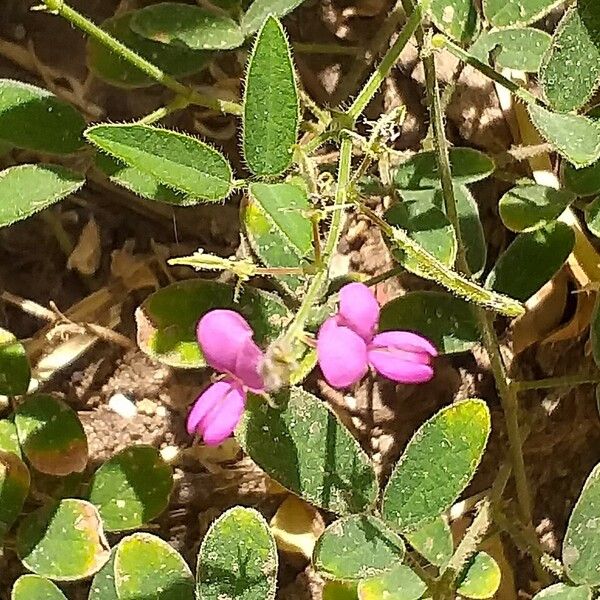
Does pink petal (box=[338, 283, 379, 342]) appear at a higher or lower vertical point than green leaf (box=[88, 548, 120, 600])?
higher

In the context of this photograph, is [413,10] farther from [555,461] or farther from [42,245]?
[555,461]

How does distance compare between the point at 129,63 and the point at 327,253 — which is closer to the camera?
the point at 327,253

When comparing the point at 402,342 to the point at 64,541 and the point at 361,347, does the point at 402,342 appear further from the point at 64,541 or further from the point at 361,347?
the point at 64,541

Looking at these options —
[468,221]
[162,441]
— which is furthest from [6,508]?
[468,221]

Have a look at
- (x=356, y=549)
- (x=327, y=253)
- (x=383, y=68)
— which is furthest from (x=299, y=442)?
(x=383, y=68)

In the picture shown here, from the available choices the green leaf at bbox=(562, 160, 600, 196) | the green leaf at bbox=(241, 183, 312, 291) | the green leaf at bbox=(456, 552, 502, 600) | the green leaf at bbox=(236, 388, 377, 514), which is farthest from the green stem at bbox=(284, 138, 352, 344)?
the green leaf at bbox=(456, 552, 502, 600)

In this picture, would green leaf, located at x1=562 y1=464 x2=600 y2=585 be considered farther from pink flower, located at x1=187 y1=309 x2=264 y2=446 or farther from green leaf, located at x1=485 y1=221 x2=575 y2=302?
pink flower, located at x1=187 y1=309 x2=264 y2=446

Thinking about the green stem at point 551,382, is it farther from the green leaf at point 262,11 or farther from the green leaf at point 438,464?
the green leaf at point 262,11
